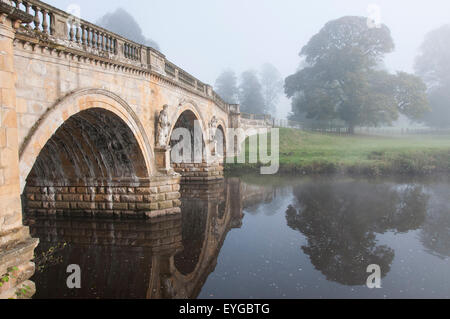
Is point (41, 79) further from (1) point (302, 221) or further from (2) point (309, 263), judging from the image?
(1) point (302, 221)

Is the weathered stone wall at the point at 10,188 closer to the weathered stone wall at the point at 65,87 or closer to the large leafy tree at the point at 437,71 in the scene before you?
the weathered stone wall at the point at 65,87

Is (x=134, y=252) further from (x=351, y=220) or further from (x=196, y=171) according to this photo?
(x=196, y=171)

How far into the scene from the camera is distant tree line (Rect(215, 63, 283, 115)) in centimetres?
6217

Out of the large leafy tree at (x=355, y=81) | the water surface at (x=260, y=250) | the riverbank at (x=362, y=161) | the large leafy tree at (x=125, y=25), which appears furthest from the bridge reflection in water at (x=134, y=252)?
the large leafy tree at (x=125, y=25)

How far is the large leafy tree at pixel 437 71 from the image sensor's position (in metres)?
46.1

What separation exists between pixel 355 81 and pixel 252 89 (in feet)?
91.9

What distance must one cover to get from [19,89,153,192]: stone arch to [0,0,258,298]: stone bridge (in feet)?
0.08

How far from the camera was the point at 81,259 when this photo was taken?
881cm

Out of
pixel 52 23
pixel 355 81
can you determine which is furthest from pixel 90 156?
pixel 355 81

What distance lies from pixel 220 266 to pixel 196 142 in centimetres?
1411

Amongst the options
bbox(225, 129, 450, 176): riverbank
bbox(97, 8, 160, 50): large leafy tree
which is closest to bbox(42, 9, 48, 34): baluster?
bbox(225, 129, 450, 176): riverbank

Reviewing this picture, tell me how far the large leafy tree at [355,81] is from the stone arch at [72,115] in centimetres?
3212

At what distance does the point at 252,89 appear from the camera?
2495 inches

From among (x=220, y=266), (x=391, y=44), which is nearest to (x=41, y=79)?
(x=220, y=266)
